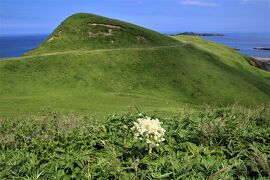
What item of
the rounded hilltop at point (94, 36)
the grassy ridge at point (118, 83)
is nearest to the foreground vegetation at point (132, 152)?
the grassy ridge at point (118, 83)

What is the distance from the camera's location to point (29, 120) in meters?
13.6

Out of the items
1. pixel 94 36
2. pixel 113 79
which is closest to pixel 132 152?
pixel 113 79

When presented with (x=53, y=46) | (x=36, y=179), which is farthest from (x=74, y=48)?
(x=36, y=179)

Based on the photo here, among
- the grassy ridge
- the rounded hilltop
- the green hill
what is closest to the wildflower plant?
the green hill

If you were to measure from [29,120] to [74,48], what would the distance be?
4281 centimetres

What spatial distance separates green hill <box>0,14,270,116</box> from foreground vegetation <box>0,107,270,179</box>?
1404cm

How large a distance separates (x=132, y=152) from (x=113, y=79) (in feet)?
111

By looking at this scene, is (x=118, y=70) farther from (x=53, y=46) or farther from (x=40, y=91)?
(x=53, y=46)

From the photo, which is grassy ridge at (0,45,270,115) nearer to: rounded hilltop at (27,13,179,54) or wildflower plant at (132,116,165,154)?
rounded hilltop at (27,13,179,54)

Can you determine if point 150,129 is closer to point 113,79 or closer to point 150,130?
point 150,130

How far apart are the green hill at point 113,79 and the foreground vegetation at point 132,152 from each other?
14.0 m

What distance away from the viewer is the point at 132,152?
7730 millimetres

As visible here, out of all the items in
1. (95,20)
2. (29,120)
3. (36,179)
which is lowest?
(29,120)

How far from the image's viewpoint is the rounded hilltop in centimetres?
5712
